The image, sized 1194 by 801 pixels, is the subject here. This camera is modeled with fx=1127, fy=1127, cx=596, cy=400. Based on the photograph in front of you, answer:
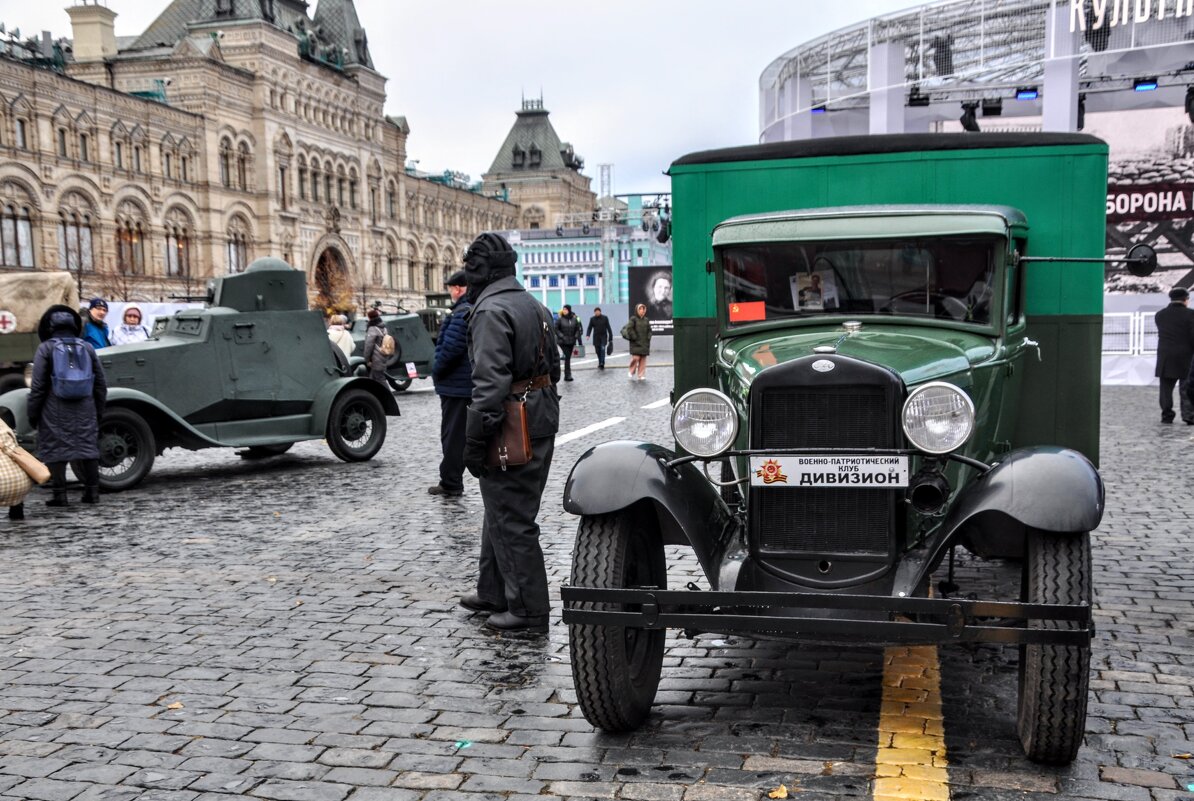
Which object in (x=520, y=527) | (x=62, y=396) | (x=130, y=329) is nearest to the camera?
(x=520, y=527)

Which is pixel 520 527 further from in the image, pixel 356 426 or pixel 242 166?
pixel 242 166

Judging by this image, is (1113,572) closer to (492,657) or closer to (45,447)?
(492,657)

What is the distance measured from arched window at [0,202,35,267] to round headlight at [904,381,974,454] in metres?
45.9

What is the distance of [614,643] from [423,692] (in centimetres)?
111

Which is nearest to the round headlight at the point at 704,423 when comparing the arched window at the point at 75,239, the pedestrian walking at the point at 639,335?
the pedestrian walking at the point at 639,335

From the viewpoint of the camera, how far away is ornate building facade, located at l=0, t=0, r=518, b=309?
45.5m

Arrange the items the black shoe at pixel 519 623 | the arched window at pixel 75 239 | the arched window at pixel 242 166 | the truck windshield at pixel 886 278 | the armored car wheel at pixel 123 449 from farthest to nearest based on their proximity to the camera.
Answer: the arched window at pixel 242 166
the arched window at pixel 75 239
the armored car wheel at pixel 123 449
the black shoe at pixel 519 623
the truck windshield at pixel 886 278

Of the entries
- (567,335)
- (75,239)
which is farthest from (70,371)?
(75,239)

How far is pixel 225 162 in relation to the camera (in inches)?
2302

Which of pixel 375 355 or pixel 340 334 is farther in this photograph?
pixel 340 334

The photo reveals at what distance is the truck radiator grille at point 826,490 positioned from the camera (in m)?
4.03

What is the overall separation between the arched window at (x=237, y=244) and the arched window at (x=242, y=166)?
77.1 inches

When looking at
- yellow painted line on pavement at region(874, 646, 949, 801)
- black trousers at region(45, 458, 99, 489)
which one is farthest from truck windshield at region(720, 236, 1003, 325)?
black trousers at region(45, 458, 99, 489)

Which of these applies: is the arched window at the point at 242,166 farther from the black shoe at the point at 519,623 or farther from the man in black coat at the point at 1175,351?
the black shoe at the point at 519,623
